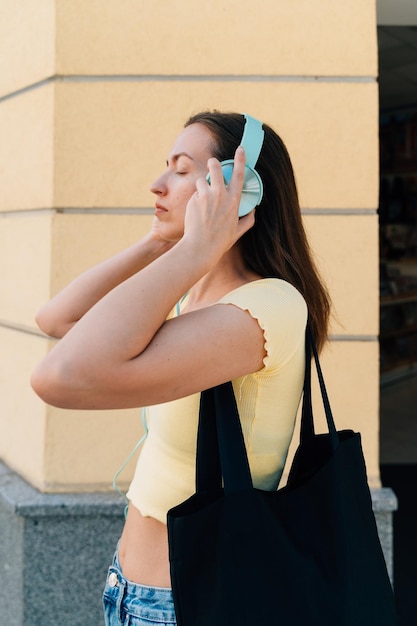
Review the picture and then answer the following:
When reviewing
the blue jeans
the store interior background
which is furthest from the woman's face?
the store interior background

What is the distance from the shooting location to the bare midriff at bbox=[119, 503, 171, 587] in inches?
51.2

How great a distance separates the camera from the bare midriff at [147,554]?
130cm

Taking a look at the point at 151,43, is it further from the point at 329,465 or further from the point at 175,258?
the point at 329,465

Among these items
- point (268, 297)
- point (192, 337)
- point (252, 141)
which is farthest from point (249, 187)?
point (192, 337)

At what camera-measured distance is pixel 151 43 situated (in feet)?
8.84

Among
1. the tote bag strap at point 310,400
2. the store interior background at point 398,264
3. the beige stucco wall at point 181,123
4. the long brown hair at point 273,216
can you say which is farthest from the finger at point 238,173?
the store interior background at point 398,264

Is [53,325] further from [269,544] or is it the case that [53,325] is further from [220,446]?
[269,544]

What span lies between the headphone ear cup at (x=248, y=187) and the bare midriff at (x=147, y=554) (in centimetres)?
62

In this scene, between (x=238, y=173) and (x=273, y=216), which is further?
(x=273, y=216)

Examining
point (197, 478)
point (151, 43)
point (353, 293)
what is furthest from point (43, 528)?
point (151, 43)

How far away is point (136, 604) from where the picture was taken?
4.25 ft

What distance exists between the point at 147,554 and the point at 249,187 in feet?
2.36

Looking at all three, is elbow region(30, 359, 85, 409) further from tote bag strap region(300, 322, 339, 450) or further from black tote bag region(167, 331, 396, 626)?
tote bag strap region(300, 322, 339, 450)

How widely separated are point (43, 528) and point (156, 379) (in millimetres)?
1811
